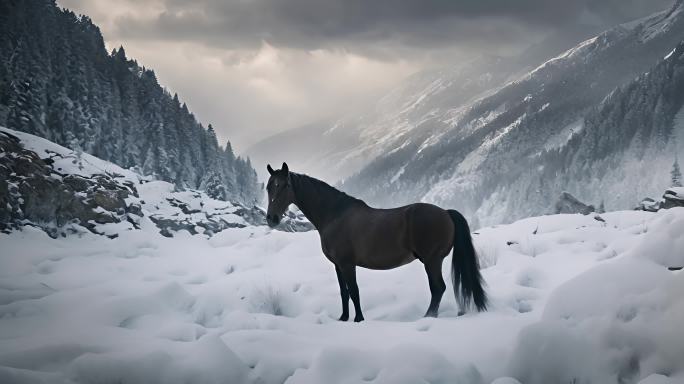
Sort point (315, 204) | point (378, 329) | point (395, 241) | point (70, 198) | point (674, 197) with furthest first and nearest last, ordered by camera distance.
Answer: point (674, 197)
point (70, 198)
point (315, 204)
point (395, 241)
point (378, 329)

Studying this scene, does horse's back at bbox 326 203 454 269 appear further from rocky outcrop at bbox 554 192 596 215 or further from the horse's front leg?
rocky outcrop at bbox 554 192 596 215

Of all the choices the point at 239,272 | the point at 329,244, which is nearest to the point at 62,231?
the point at 239,272

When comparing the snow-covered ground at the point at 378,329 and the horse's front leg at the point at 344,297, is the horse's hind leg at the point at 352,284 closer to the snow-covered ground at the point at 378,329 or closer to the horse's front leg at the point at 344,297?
the horse's front leg at the point at 344,297

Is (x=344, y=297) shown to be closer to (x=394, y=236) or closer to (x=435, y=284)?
(x=394, y=236)

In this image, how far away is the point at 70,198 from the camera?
13.1 meters

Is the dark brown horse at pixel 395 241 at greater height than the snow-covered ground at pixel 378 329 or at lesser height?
greater

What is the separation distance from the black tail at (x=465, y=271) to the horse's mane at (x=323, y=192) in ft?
4.91

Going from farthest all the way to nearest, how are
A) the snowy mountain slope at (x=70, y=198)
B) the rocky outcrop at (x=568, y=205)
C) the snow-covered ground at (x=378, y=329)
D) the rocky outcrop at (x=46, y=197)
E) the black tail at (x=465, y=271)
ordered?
the rocky outcrop at (x=568, y=205)
the snowy mountain slope at (x=70, y=198)
the rocky outcrop at (x=46, y=197)
the black tail at (x=465, y=271)
the snow-covered ground at (x=378, y=329)

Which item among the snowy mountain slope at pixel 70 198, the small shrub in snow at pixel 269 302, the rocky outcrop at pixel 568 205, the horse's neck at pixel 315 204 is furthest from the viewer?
the rocky outcrop at pixel 568 205

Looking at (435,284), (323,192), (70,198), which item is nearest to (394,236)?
(435,284)

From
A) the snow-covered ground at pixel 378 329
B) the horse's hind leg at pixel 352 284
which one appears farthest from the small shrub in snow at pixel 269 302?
the horse's hind leg at pixel 352 284

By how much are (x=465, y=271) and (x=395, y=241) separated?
0.98 m

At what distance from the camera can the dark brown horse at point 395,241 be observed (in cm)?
580

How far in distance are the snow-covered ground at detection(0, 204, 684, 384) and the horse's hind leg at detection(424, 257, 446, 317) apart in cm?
25
